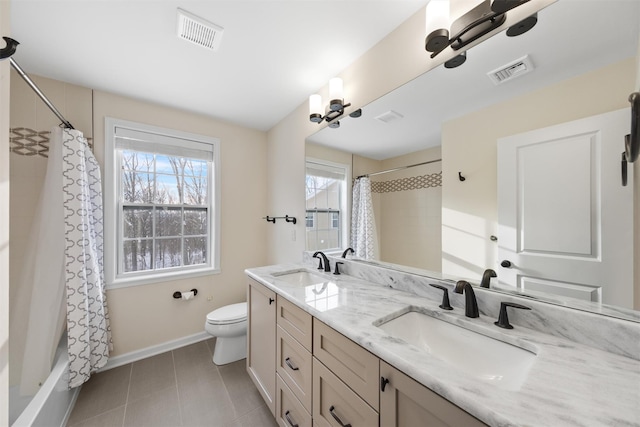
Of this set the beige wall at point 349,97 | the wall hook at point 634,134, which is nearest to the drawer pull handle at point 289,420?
the beige wall at point 349,97

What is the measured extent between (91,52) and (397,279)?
2490 mm

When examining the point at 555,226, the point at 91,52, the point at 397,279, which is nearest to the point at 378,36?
the point at 555,226

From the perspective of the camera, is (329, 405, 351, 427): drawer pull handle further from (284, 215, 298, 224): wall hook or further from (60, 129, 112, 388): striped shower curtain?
(60, 129, 112, 388): striped shower curtain

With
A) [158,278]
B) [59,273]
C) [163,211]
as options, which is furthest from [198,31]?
[158,278]

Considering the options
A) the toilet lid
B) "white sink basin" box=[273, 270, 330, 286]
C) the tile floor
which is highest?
"white sink basin" box=[273, 270, 330, 286]

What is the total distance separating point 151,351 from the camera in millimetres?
2201

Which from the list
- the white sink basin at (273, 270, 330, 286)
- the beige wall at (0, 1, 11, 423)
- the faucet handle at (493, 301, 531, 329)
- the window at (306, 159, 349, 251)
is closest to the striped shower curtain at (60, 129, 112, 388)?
the beige wall at (0, 1, 11, 423)

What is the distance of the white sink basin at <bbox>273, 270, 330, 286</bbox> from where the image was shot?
69.9 inches

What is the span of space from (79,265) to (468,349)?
7.91 feet

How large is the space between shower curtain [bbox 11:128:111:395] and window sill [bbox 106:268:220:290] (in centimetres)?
28

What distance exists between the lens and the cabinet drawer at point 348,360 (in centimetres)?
79

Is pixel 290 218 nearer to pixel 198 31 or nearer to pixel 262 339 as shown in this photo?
pixel 262 339

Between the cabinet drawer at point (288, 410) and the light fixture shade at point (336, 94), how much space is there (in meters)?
1.82

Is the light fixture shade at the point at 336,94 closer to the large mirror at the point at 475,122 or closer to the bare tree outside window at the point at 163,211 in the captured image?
the large mirror at the point at 475,122
